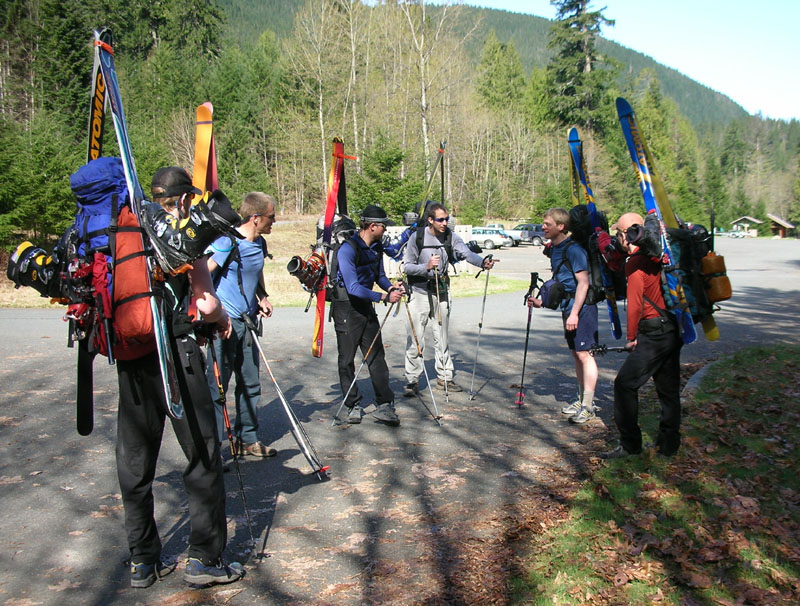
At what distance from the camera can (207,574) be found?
149 inches

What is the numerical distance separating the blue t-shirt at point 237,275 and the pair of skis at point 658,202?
340 cm

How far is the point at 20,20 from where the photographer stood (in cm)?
4997

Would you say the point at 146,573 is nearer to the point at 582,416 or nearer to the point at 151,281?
the point at 151,281

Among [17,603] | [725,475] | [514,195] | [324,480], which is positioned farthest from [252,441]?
[514,195]

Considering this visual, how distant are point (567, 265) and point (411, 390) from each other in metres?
2.51

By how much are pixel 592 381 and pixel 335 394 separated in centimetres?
312

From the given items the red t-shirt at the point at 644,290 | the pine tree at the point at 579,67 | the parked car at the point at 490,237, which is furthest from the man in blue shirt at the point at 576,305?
the pine tree at the point at 579,67

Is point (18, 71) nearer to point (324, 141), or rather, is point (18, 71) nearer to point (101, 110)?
point (324, 141)

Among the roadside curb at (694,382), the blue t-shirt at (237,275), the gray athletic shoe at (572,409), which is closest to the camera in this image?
the blue t-shirt at (237,275)

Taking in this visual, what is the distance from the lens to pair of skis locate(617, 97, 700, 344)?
547 cm

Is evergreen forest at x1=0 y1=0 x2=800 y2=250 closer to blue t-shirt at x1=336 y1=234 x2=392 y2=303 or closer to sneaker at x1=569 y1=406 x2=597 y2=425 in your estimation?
blue t-shirt at x1=336 y1=234 x2=392 y2=303

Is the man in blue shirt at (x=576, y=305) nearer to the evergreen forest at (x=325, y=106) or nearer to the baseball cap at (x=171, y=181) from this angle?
the baseball cap at (x=171, y=181)

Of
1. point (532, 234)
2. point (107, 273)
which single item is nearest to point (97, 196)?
point (107, 273)

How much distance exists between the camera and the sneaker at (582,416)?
7016mm
